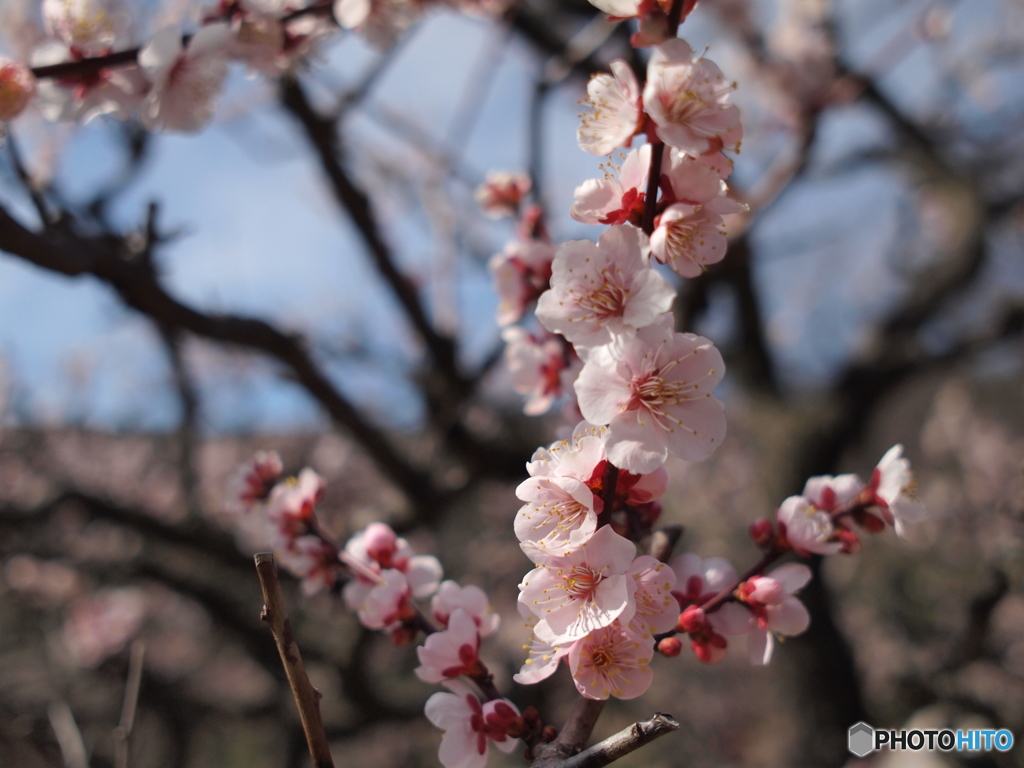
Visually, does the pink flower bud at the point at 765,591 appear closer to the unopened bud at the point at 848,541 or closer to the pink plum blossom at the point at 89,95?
the unopened bud at the point at 848,541

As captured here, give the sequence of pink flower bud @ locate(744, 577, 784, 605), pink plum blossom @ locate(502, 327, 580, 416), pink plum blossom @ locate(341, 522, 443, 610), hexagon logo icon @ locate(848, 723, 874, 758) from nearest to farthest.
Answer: pink flower bud @ locate(744, 577, 784, 605), pink plum blossom @ locate(341, 522, 443, 610), pink plum blossom @ locate(502, 327, 580, 416), hexagon logo icon @ locate(848, 723, 874, 758)

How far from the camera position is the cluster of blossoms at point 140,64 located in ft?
3.55

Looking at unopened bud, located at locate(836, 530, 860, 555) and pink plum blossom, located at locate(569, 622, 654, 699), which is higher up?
pink plum blossom, located at locate(569, 622, 654, 699)

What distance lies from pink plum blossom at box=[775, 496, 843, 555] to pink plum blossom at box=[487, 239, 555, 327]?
1.91 ft

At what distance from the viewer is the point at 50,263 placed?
1.19 meters

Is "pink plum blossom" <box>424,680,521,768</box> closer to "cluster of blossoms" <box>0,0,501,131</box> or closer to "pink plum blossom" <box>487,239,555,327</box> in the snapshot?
"pink plum blossom" <box>487,239,555,327</box>

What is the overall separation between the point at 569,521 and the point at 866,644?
25.5 ft

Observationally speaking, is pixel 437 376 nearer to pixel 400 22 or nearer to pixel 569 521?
pixel 400 22

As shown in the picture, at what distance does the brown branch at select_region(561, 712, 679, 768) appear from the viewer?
22.6 inches

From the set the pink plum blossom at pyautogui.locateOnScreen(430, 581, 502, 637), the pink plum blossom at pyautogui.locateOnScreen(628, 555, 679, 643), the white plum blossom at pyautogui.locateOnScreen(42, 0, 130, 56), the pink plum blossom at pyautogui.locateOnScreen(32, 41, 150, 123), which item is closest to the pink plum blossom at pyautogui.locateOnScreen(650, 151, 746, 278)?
the pink plum blossom at pyautogui.locateOnScreen(628, 555, 679, 643)

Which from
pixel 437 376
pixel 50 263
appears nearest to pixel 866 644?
pixel 437 376

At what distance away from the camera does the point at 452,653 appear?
82 centimetres

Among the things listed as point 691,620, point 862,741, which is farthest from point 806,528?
point 862,741

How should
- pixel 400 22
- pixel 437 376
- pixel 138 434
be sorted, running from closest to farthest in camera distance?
pixel 400 22, pixel 437 376, pixel 138 434
